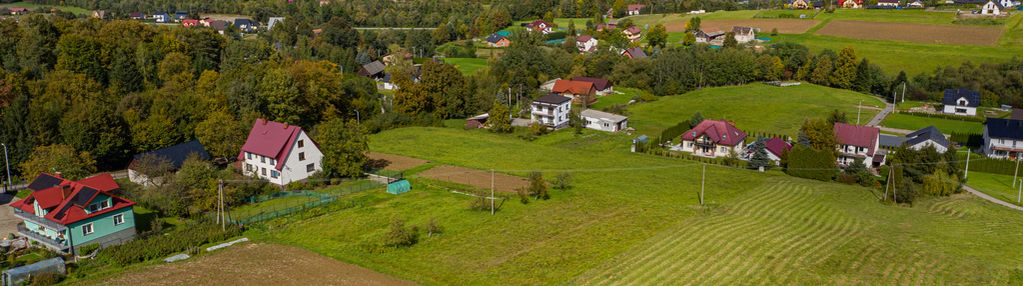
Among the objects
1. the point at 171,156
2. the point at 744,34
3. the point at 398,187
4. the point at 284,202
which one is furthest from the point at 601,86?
the point at 171,156

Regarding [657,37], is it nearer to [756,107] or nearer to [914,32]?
[914,32]

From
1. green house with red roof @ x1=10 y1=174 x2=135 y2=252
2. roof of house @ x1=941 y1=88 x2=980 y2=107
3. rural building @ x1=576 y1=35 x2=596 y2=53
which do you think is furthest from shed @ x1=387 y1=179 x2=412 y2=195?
rural building @ x1=576 y1=35 x2=596 y2=53

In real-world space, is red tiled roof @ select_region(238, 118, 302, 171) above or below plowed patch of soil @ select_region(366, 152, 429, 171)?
above

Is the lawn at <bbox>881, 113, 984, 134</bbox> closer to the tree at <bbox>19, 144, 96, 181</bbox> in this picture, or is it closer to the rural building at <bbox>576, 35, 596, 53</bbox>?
the rural building at <bbox>576, 35, 596, 53</bbox>

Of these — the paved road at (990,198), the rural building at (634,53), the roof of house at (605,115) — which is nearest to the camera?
the paved road at (990,198)

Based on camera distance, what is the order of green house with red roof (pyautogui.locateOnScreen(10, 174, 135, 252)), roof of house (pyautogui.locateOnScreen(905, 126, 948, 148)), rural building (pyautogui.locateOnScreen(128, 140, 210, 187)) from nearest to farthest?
1. green house with red roof (pyautogui.locateOnScreen(10, 174, 135, 252))
2. rural building (pyautogui.locateOnScreen(128, 140, 210, 187))
3. roof of house (pyautogui.locateOnScreen(905, 126, 948, 148))

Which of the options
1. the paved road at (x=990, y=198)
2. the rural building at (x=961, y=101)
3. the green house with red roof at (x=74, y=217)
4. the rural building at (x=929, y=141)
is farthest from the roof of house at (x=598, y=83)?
the green house with red roof at (x=74, y=217)

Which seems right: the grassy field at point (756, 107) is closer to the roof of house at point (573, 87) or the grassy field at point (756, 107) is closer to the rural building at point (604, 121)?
the rural building at point (604, 121)
